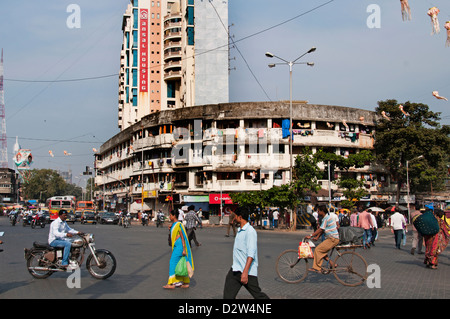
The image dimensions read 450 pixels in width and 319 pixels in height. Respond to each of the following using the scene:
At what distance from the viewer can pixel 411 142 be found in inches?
1980

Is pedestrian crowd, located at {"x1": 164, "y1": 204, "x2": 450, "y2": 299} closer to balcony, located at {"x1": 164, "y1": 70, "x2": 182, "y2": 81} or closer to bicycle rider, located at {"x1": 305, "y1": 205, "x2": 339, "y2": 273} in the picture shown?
bicycle rider, located at {"x1": 305, "y1": 205, "x2": 339, "y2": 273}

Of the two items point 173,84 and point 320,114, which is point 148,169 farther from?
point 173,84

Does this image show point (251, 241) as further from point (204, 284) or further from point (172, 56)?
point (172, 56)

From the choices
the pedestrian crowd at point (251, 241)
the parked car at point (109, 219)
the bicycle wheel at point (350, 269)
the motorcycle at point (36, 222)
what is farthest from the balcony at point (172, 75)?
the bicycle wheel at point (350, 269)

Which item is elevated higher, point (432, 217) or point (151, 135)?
point (151, 135)

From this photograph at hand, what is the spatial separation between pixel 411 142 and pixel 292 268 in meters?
44.7

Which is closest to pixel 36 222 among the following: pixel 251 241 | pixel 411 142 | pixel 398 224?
pixel 398 224

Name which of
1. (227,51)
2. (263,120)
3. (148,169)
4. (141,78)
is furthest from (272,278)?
(141,78)

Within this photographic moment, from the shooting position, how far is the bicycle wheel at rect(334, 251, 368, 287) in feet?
30.7

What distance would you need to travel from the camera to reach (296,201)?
1325 inches

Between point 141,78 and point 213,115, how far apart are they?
31886 mm

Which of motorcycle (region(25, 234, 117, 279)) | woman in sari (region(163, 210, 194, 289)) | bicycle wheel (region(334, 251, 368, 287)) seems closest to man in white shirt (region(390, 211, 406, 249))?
bicycle wheel (region(334, 251, 368, 287))

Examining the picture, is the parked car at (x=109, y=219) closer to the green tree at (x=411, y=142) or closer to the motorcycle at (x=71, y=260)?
the green tree at (x=411, y=142)

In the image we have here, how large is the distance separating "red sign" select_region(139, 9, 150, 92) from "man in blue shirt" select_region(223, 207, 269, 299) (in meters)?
73.8
